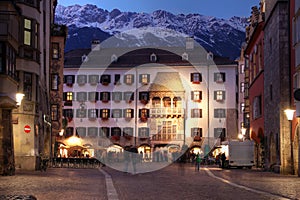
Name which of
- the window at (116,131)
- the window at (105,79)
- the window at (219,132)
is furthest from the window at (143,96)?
the window at (219,132)

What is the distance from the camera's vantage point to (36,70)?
3928cm

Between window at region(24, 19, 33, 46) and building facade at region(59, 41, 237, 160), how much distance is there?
5907cm

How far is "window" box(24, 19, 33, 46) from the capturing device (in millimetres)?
38525

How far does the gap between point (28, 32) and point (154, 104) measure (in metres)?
62.5

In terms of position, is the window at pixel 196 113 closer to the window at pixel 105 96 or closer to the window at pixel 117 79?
the window at pixel 117 79

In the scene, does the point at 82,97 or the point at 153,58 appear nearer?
the point at 82,97

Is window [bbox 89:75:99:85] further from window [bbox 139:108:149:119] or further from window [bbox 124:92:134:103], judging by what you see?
window [bbox 139:108:149:119]

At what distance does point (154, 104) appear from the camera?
10056cm

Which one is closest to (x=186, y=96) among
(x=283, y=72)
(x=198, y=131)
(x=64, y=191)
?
(x=198, y=131)

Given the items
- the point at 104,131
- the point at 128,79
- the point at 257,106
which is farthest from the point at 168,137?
the point at 257,106

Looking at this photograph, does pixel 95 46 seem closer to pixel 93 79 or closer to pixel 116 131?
pixel 93 79

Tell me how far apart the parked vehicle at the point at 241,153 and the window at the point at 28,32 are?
75.1ft

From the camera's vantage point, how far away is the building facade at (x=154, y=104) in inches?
3900

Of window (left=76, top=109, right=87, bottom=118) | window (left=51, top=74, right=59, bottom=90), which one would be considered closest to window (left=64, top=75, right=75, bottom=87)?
window (left=76, top=109, right=87, bottom=118)
